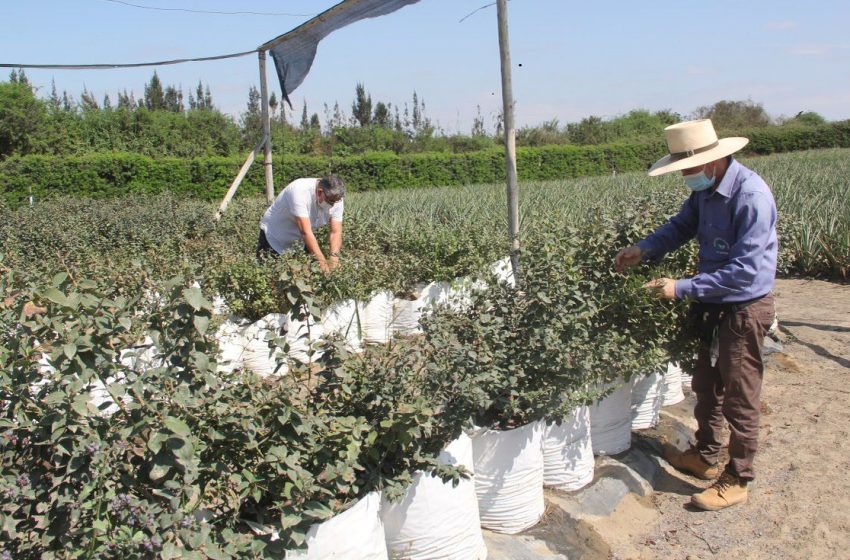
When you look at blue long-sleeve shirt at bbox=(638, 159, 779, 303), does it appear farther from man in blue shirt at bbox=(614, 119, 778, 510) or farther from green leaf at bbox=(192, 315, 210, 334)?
green leaf at bbox=(192, 315, 210, 334)

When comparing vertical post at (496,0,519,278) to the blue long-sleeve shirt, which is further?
vertical post at (496,0,519,278)

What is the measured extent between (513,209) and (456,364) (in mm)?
1996

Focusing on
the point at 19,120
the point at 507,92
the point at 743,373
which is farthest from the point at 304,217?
the point at 19,120

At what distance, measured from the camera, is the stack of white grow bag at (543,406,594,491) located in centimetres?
296

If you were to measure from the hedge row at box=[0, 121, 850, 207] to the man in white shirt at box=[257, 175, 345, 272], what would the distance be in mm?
11853

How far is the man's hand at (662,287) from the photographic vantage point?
3076 millimetres

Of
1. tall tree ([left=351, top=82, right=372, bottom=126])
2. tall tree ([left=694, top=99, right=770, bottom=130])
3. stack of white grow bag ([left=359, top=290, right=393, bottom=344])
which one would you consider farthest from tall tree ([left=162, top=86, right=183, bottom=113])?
stack of white grow bag ([left=359, top=290, right=393, bottom=344])

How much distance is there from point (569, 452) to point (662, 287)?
803 millimetres

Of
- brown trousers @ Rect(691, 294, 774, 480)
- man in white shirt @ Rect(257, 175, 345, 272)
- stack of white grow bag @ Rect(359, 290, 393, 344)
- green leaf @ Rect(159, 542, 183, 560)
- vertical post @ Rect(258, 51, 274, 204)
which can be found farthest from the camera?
vertical post @ Rect(258, 51, 274, 204)

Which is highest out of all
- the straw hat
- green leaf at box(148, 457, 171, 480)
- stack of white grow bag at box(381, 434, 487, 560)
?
the straw hat

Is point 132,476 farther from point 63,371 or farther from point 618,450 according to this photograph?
point 618,450

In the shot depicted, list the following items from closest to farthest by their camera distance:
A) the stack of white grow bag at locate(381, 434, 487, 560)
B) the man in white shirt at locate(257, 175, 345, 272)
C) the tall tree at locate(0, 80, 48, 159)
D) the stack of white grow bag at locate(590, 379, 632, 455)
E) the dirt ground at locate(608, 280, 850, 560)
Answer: the stack of white grow bag at locate(381, 434, 487, 560), the dirt ground at locate(608, 280, 850, 560), the stack of white grow bag at locate(590, 379, 632, 455), the man in white shirt at locate(257, 175, 345, 272), the tall tree at locate(0, 80, 48, 159)

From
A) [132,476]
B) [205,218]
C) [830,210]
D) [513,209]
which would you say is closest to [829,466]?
[513,209]

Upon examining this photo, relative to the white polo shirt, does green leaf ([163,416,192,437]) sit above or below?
below
